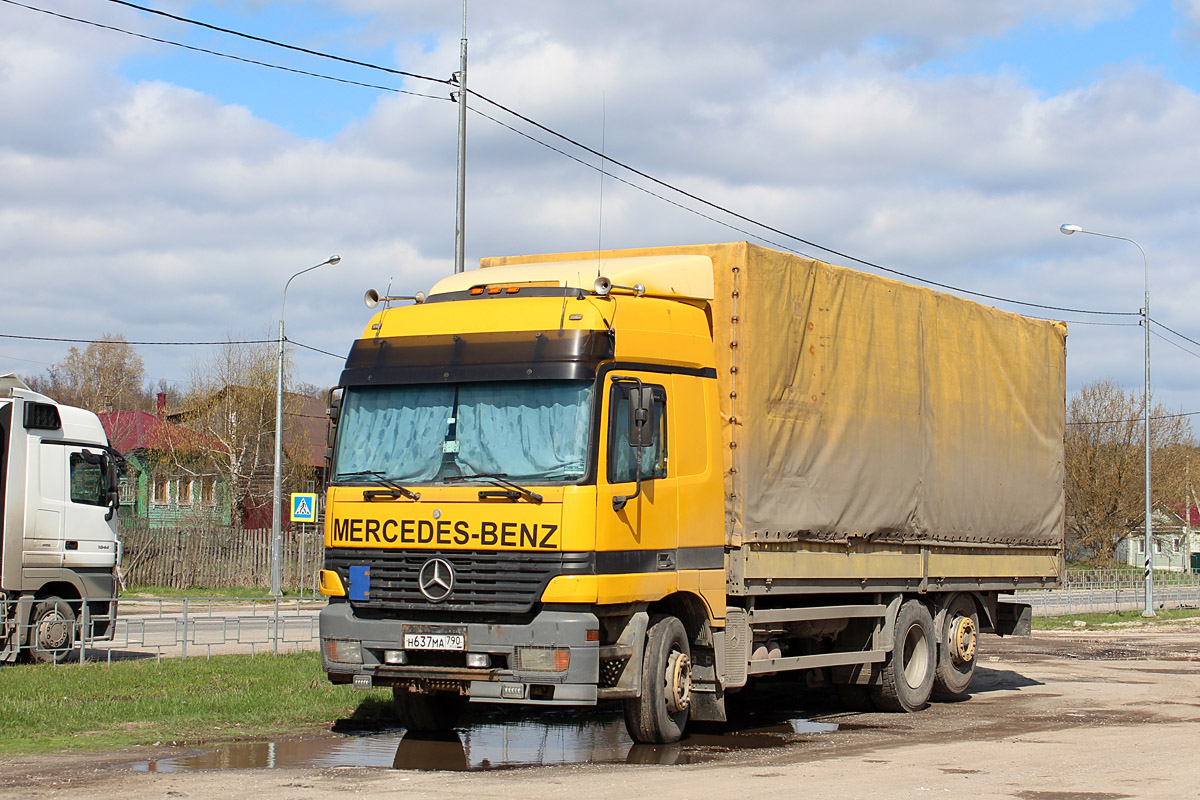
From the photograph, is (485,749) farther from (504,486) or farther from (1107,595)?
(1107,595)

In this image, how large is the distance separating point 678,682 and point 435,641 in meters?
2.02

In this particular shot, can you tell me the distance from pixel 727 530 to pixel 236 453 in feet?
142

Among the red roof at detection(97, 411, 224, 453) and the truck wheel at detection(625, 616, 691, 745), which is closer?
the truck wheel at detection(625, 616, 691, 745)

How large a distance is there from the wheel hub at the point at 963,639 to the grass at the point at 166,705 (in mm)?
6293

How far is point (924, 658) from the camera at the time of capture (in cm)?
1454

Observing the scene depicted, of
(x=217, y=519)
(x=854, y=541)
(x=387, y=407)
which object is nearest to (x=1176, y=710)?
(x=854, y=541)

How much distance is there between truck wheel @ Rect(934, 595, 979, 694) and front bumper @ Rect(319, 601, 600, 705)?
6.40m

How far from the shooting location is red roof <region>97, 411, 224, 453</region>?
171ft

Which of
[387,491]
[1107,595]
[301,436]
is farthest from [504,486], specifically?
[301,436]

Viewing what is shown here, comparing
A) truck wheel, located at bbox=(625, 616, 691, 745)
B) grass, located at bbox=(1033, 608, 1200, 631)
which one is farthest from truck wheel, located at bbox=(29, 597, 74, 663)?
grass, located at bbox=(1033, 608, 1200, 631)

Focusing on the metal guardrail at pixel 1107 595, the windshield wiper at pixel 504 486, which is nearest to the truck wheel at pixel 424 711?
the windshield wiper at pixel 504 486

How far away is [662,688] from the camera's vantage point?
34.9 feet

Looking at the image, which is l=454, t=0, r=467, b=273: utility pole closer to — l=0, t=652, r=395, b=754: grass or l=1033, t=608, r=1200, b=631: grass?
l=0, t=652, r=395, b=754: grass

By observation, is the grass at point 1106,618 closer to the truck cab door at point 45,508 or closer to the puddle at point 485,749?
the puddle at point 485,749
